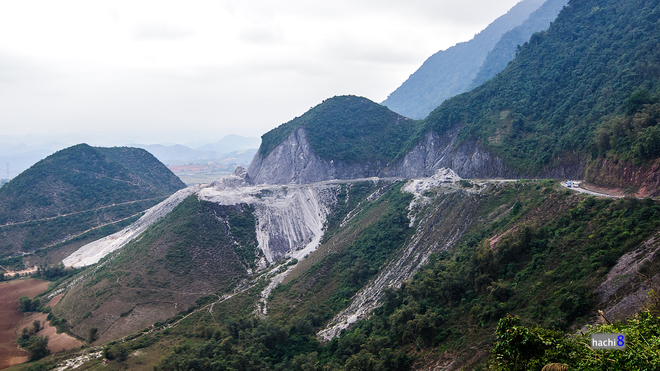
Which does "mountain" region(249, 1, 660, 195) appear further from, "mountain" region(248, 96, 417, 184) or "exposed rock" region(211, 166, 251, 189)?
"exposed rock" region(211, 166, 251, 189)

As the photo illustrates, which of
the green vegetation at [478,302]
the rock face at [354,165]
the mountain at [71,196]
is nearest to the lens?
the green vegetation at [478,302]

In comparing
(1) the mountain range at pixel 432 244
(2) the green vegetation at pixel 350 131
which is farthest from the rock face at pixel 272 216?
(2) the green vegetation at pixel 350 131

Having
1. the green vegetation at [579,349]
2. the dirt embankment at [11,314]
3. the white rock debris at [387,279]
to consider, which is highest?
the green vegetation at [579,349]

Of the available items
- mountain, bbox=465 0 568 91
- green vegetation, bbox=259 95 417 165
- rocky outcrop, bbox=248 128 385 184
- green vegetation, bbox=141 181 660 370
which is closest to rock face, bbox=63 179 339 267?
rocky outcrop, bbox=248 128 385 184

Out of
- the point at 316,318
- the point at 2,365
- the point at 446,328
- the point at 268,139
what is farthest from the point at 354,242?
the point at 268,139

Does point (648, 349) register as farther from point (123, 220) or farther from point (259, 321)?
point (123, 220)

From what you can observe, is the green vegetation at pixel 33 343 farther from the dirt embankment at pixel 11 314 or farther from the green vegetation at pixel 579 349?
the green vegetation at pixel 579 349
